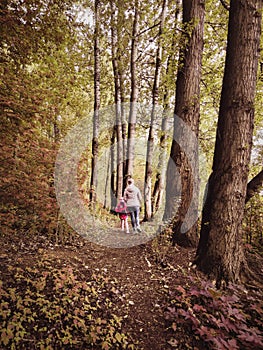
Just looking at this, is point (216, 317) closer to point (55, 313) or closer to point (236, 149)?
point (55, 313)

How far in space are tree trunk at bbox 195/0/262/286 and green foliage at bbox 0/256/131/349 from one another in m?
1.96

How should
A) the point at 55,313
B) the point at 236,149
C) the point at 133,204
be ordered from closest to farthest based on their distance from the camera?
the point at 55,313 → the point at 236,149 → the point at 133,204

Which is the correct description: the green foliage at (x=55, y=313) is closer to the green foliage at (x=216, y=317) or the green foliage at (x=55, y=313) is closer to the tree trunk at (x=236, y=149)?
the green foliage at (x=216, y=317)

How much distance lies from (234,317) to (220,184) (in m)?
2.01

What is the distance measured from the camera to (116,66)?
403 inches

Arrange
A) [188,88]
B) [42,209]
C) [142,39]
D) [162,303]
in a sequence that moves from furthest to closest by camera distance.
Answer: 1. [142,39]
2. [188,88]
3. [42,209]
4. [162,303]

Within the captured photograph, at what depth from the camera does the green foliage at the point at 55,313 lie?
2549 mm

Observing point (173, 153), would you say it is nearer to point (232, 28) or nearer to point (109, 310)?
point (232, 28)

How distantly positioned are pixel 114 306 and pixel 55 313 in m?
0.89

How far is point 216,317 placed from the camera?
3188mm

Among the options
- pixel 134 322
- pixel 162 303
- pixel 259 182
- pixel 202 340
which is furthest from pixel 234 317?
pixel 259 182

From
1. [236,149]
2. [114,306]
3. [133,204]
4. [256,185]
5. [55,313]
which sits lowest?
[114,306]

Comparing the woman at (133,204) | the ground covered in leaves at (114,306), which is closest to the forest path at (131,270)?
the ground covered in leaves at (114,306)

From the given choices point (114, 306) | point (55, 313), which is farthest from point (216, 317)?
point (55, 313)
